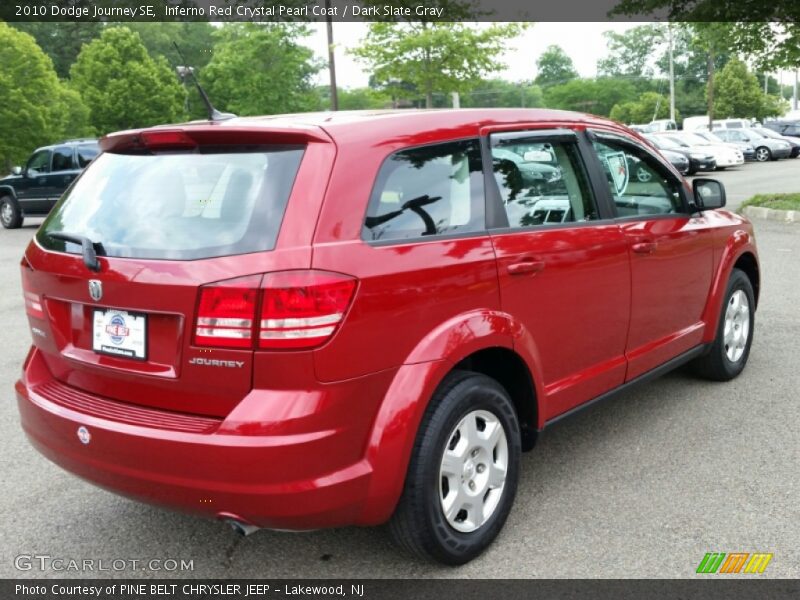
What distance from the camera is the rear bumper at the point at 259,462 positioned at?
2.67m

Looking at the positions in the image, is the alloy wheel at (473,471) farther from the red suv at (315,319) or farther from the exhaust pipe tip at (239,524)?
the exhaust pipe tip at (239,524)

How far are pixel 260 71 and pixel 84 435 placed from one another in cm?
3791

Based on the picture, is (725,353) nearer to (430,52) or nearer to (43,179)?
(43,179)

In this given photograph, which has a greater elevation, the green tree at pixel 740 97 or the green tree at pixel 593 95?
the green tree at pixel 593 95

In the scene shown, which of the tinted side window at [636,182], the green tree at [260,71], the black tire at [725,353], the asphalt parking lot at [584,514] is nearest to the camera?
the asphalt parking lot at [584,514]

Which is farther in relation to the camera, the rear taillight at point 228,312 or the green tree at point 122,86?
the green tree at point 122,86

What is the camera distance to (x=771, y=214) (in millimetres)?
14438

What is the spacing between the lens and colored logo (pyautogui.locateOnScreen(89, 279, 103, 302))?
2957 millimetres

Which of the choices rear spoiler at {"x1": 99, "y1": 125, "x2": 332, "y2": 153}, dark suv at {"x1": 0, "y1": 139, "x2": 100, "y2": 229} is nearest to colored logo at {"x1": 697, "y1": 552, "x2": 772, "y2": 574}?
rear spoiler at {"x1": 99, "y1": 125, "x2": 332, "y2": 153}

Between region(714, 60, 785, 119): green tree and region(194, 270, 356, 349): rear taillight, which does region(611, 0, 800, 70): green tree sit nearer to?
region(194, 270, 356, 349): rear taillight

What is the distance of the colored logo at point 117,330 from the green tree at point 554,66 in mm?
138458

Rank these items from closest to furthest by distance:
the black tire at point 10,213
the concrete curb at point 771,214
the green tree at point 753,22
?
the concrete curb at point 771,214 < the green tree at point 753,22 < the black tire at point 10,213

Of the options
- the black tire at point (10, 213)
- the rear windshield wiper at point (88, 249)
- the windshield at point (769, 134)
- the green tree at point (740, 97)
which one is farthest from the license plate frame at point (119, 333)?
the green tree at point (740, 97)
